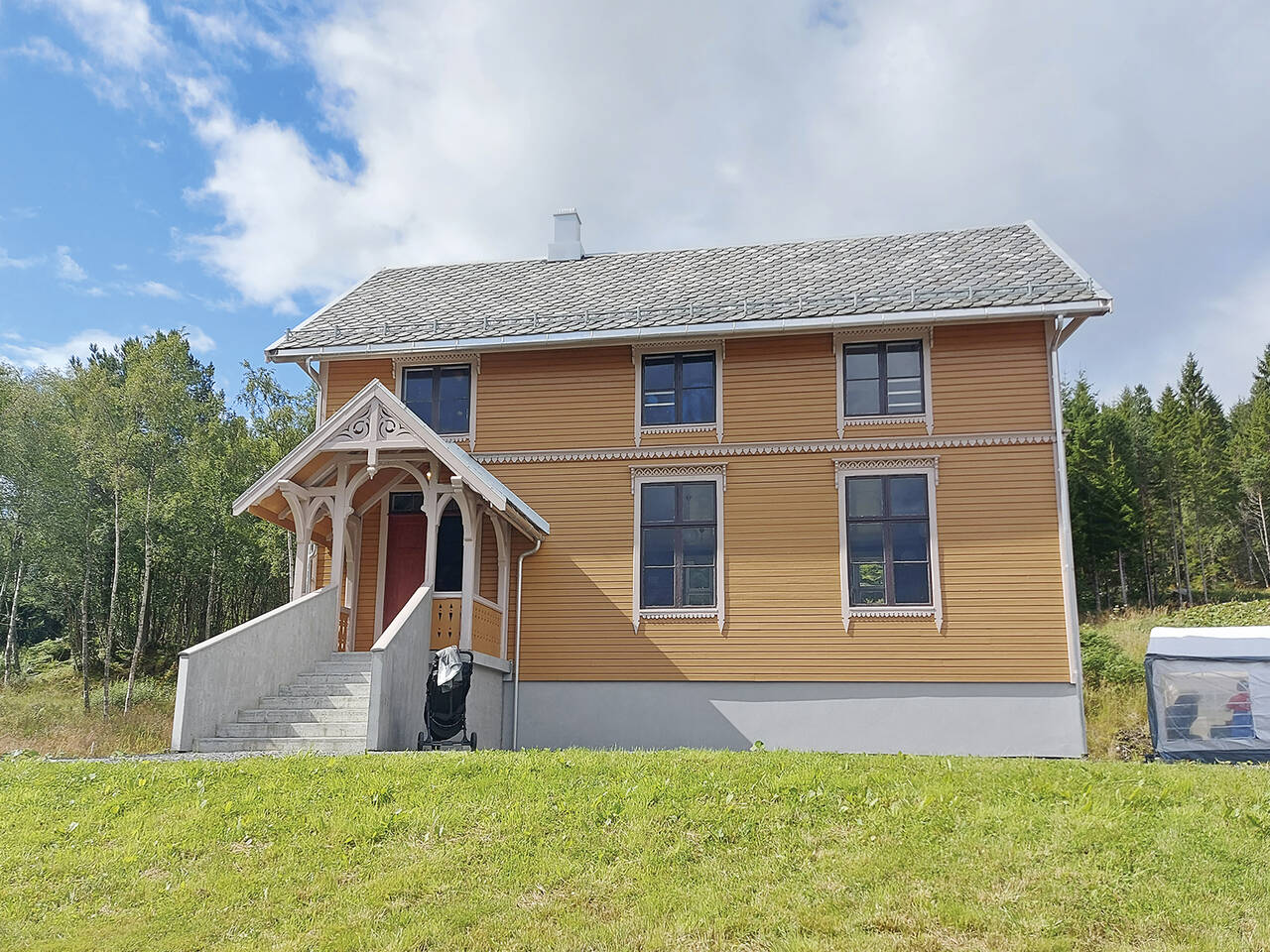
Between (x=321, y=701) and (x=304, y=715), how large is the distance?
0.34 meters

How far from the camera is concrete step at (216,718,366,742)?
12.4 metres

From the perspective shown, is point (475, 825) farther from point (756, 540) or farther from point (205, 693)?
point (756, 540)

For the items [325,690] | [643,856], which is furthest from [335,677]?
[643,856]

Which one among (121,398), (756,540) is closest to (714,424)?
(756,540)

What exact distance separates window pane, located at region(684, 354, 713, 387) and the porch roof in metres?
3.74

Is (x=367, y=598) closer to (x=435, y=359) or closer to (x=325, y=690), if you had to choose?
(x=325, y=690)

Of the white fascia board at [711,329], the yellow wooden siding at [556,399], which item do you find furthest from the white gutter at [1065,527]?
the yellow wooden siding at [556,399]

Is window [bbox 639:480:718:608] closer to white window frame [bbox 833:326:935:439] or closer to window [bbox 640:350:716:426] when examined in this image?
window [bbox 640:350:716:426]

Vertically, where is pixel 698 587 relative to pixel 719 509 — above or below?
below

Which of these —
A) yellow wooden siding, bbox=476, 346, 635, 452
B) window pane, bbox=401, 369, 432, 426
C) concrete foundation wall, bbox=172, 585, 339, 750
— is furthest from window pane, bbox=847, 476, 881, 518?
concrete foundation wall, bbox=172, 585, 339, 750

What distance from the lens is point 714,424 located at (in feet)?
52.3

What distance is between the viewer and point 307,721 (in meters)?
12.6

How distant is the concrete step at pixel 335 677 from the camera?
13.5 metres

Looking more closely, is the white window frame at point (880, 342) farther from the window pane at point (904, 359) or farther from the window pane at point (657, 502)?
the window pane at point (657, 502)
